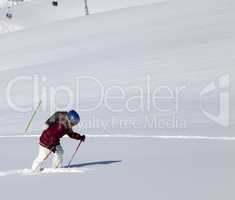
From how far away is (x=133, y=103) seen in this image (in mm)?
20047

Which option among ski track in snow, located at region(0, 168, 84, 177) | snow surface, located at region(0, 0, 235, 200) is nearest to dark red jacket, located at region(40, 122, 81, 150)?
ski track in snow, located at region(0, 168, 84, 177)

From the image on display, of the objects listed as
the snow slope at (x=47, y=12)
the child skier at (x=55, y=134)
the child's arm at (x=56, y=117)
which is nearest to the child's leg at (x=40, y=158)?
the child skier at (x=55, y=134)

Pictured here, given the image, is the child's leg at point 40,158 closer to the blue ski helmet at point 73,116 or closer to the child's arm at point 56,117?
the child's arm at point 56,117

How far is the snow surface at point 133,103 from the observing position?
28.4 feet

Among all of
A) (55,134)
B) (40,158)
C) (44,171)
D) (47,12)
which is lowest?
(44,171)

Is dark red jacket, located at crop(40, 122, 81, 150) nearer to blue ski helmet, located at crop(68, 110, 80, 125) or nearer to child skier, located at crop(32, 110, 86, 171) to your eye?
child skier, located at crop(32, 110, 86, 171)

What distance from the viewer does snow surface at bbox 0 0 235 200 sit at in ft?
28.4

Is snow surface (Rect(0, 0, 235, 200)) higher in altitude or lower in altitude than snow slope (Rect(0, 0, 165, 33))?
lower

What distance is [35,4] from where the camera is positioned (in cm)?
7881

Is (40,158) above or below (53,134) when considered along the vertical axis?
below

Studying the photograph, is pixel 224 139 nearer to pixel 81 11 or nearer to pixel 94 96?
pixel 94 96

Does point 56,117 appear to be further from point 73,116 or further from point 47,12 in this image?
point 47,12

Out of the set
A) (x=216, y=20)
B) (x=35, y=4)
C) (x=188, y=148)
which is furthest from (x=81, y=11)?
(x=188, y=148)

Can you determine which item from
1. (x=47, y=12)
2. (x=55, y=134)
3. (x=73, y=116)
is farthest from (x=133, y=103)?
(x=47, y=12)
